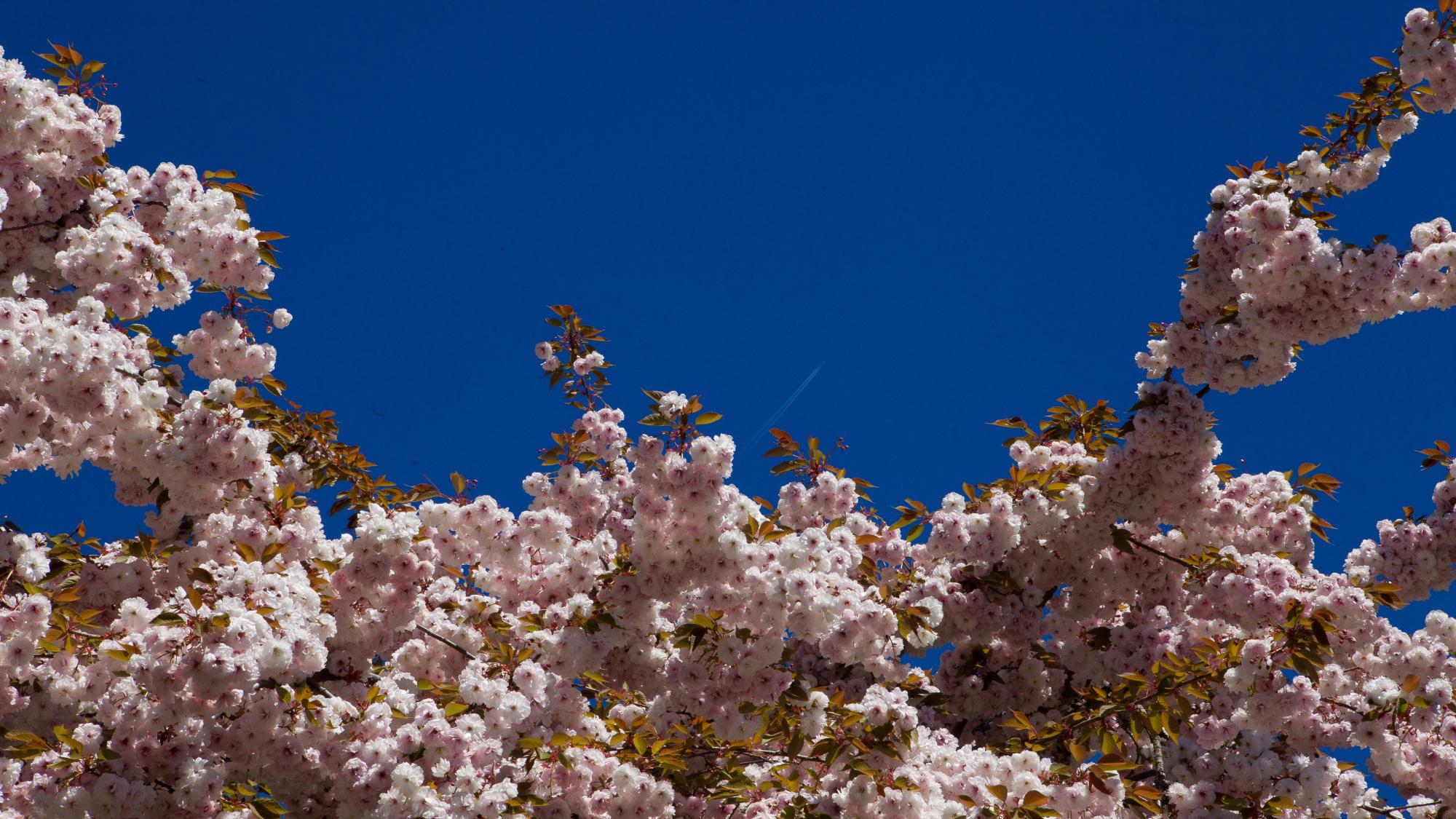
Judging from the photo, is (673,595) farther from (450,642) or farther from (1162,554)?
(1162,554)

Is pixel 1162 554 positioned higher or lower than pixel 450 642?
higher

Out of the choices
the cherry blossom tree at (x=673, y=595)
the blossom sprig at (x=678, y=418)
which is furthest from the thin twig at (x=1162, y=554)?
the blossom sprig at (x=678, y=418)

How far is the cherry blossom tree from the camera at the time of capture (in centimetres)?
586

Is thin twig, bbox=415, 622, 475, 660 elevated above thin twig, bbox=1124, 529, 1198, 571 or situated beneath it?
situated beneath

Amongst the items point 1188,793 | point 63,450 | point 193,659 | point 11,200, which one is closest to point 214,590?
point 193,659

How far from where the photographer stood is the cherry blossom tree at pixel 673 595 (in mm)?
5863

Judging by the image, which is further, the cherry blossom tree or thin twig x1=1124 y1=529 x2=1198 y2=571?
thin twig x1=1124 y1=529 x2=1198 y2=571

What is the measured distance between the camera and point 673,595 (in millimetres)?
6629

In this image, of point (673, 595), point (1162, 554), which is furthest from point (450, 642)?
point (1162, 554)

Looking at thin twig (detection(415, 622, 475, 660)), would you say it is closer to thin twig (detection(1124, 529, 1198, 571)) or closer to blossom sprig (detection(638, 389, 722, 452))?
blossom sprig (detection(638, 389, 722, 452))

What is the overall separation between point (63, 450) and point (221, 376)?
1082mm

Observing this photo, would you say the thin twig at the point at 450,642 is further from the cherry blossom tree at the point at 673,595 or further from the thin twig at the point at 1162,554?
the thin twig at the point at 1162,554

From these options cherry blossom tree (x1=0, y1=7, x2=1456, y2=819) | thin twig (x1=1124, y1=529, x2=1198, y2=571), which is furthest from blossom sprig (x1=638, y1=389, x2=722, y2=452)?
thin twig (x1=1124, y1=529, x2=1198, y2=571)

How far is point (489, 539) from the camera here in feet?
23.0
